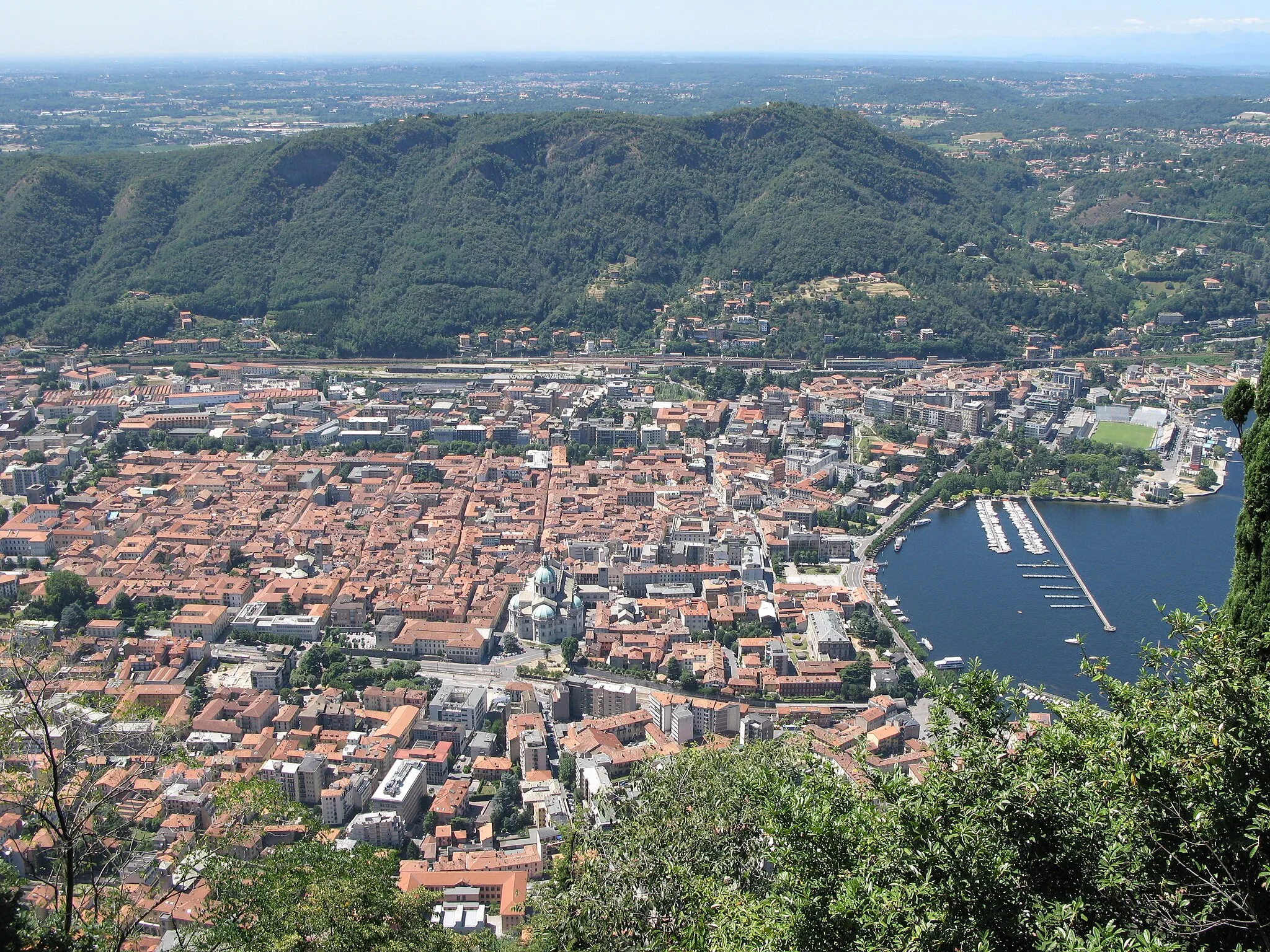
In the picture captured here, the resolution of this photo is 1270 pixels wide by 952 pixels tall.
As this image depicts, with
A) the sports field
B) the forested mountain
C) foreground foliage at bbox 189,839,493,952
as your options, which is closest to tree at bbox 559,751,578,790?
foreground foliage at bbox 189,839,493,952

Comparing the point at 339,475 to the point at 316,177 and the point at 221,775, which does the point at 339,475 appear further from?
the point at 316,177

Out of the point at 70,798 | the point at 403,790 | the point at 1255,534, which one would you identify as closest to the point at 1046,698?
the point at 1255,534

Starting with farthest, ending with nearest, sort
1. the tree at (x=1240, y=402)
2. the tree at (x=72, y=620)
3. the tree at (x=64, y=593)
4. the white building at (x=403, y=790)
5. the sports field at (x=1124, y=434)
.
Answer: the sports field at (x=1124, y=434) < the tree at (x=64, y=593) < the tree at (x=72, y=620) < the white building at (x=403, y=790) < the tree at (x=1240, y=402)

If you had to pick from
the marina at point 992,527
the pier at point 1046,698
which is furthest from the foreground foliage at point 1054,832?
the marina at point 992,527

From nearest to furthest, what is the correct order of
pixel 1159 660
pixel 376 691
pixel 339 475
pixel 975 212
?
pixel 1159 660
pixel 376 691
pixel 339 475
pixel 975 212

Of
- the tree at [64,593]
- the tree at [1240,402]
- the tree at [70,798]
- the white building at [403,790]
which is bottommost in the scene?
the white building at [403,790]

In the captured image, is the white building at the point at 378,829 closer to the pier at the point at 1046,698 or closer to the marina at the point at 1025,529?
the pier at the point at 1046,698

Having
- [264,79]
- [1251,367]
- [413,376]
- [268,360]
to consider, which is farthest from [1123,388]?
[264,79]

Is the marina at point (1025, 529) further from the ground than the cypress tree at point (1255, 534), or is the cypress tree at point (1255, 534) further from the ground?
the cypress tree at point (1255, 534)
